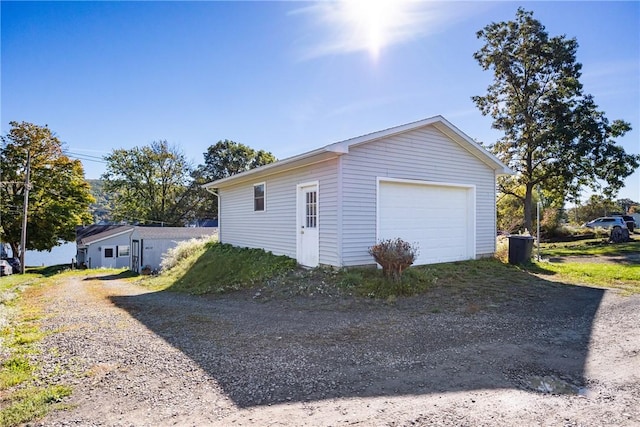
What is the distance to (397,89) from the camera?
11.4 meters

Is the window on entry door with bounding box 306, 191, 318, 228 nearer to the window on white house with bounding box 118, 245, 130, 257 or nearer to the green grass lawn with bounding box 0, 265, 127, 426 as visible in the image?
the green grass lawn with bounding box 0, 265, 127, 426

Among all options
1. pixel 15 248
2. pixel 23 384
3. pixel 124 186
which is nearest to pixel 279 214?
pixel 23 384

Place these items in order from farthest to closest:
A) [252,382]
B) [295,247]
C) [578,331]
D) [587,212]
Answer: [587,212], [295,247], [578,331], [252,382]

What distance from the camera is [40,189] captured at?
84.0 feet

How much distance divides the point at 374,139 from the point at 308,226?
282cm

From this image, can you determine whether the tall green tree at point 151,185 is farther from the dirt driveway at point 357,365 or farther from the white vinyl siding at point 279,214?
the dirt driveway at point 357,365

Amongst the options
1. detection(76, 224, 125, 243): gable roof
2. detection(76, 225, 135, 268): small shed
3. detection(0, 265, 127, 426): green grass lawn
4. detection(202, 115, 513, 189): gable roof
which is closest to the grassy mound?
detection(202, 115, 513, 189): gable roof

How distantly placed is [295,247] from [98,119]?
12.3 m

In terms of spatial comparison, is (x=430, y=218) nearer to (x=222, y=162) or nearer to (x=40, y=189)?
(x=40, y=189)

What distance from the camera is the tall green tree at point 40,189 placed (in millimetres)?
23938

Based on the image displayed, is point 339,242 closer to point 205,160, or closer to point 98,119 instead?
point 98,119

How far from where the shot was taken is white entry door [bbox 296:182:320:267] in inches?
357

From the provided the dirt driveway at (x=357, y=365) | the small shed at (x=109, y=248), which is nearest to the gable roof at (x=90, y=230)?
the small shed at (x=109, y=248)

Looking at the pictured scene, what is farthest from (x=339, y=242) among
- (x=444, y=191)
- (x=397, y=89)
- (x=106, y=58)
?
(x=106, y=58)
